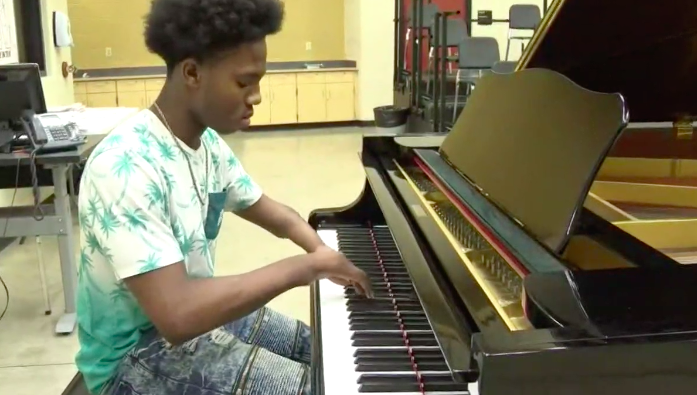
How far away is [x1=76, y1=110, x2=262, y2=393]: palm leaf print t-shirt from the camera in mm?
1158

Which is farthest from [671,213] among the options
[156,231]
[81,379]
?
[81,379]

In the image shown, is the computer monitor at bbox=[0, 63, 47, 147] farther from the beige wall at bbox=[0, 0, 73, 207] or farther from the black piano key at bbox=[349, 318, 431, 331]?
the black piano key at bbox=[349, 318, 431, 331]

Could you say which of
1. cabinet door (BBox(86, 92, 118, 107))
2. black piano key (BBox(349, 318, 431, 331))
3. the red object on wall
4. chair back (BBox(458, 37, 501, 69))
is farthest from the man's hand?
cabinet door (BBox(86, 92, 118, 107))

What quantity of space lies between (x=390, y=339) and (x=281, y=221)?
621 mm

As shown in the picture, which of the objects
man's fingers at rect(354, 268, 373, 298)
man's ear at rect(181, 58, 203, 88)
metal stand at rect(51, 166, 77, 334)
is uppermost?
man's ear at rect(181, 58, 203, 88)

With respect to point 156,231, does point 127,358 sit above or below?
below

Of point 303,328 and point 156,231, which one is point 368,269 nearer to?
point 303,328

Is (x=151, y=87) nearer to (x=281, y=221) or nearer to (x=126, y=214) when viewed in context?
(x=281, y=221)

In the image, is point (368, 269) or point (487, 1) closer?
point (368, 269)

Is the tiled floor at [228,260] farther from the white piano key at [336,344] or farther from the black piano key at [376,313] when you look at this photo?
the black piano key at [376,313]

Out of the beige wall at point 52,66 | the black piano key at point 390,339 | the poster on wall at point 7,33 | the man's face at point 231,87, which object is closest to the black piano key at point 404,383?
the black piano key at point 390,339

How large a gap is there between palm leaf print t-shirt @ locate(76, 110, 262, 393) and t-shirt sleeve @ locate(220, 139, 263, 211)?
62mm

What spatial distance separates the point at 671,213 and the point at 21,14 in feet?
18.7

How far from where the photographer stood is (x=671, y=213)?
190 cm
